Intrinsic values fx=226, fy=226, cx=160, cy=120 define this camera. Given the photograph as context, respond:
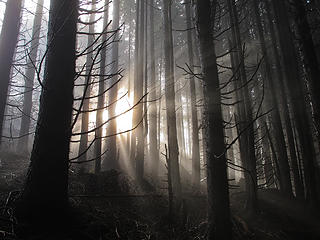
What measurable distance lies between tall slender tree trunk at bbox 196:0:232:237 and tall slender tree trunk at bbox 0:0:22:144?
6.21 m

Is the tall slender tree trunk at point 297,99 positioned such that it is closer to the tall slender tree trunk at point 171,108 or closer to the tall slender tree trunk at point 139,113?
the tall slender tree trunk at point 171,108

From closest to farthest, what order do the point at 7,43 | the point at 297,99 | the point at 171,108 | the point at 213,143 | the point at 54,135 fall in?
the point at 54,135 < the point at 213,143 < the point at 7,43 < the point at 297,99 < the point at 171,108

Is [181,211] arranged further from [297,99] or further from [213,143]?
[297,99]

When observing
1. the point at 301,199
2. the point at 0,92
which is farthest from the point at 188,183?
the point at 0,92

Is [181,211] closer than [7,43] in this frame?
Yes

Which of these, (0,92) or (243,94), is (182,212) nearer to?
(243,94)

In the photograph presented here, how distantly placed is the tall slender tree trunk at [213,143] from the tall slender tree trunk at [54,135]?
207cm

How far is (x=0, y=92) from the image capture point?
693 centimetres

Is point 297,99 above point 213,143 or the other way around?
above

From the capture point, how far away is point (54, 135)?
233 cm

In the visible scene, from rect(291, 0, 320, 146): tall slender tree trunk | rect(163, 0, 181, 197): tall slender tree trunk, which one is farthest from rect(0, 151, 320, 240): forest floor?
rect(291, 0, 320, 146): tall slender tree trunk

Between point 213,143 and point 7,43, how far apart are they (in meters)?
7.36

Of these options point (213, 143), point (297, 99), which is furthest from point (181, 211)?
point (297, 99)

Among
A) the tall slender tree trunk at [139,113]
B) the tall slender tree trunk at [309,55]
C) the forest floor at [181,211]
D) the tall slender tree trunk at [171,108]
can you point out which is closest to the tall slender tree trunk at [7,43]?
the forest floor at [181,211]
